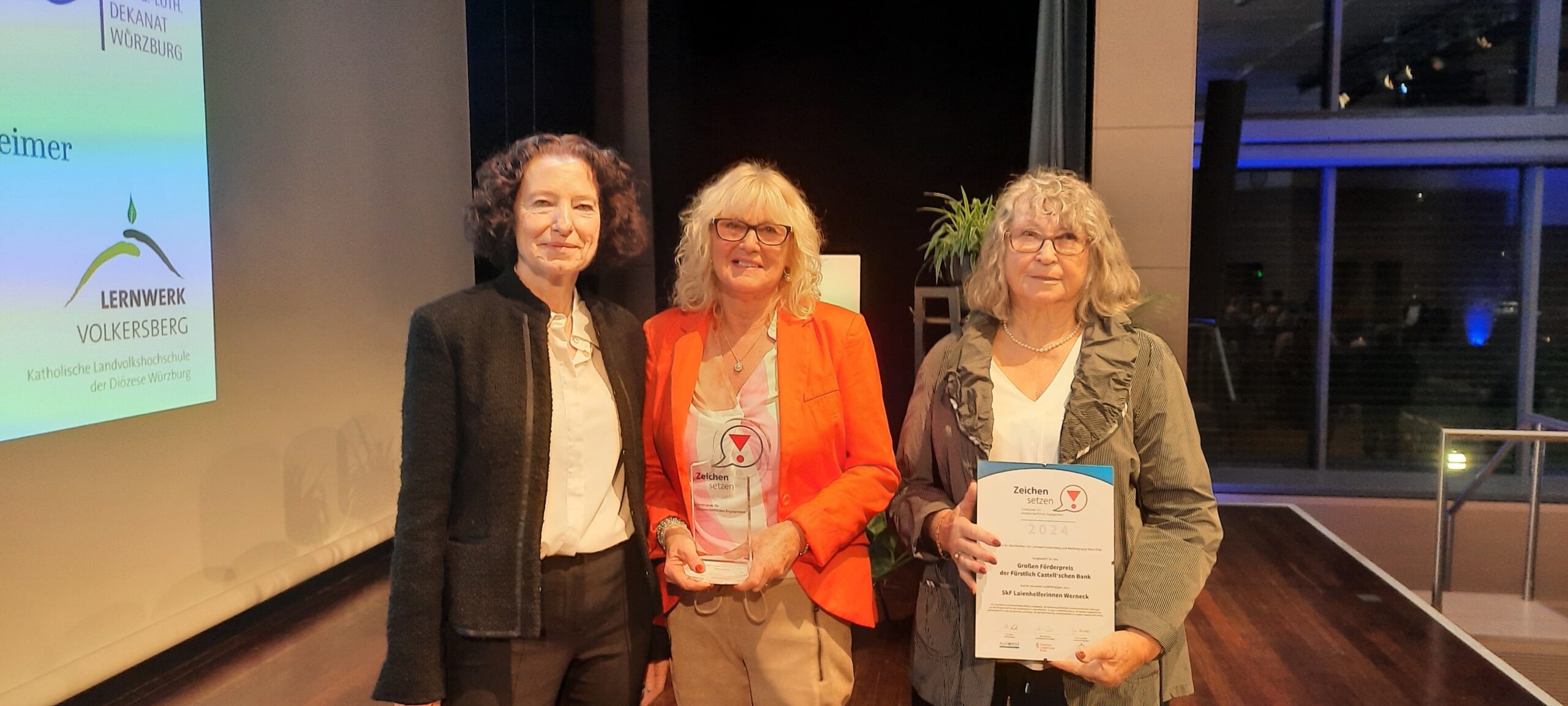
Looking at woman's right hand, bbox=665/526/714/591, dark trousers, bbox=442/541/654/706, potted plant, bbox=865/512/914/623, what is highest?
woman's right hand, bbox=665/526/714/591

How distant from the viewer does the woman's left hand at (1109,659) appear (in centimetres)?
130

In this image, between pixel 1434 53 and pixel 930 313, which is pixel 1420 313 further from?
pixel 930 313

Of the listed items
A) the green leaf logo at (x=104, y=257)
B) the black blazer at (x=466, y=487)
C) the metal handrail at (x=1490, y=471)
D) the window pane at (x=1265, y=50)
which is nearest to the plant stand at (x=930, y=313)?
the metal handrail at (x=1490, y=471)

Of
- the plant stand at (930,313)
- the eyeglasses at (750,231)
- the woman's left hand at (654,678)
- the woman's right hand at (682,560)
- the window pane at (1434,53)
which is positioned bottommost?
the woman's left hand at (654,678)

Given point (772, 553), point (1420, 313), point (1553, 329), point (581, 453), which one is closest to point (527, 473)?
point (581, 453)

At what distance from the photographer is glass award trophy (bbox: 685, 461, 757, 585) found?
4.59 feet

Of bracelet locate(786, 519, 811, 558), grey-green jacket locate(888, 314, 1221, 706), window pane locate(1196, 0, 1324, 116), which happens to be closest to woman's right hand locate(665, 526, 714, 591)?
bracelet locate(786, 519, 811, 558)

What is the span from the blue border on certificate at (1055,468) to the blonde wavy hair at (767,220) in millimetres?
407

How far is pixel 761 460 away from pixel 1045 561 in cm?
46

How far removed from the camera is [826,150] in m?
5.40

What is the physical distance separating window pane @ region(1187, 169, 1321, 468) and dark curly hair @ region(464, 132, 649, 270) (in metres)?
5.46

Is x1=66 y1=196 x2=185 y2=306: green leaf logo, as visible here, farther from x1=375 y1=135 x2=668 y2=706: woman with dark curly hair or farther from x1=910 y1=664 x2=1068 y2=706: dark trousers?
x1=910 y1=664 x2=1068 y2=706: dark trousers

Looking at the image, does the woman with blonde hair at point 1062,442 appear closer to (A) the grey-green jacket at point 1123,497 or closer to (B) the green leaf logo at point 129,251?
(A) the grey-green jacket at point 1123,497

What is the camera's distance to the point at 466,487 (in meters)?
1.31
